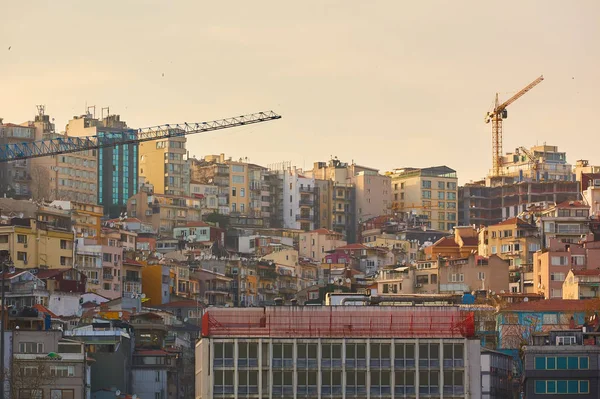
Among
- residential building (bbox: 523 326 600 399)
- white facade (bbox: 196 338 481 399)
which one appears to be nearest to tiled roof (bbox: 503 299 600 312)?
residential building (bbox: 523 326 600 399)

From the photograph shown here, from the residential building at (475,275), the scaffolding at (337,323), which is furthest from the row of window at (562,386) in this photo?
the residential building at (475,275)

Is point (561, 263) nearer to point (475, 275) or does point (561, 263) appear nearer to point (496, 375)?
point (475, 275)

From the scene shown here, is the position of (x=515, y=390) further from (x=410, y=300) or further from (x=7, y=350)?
(x=7, y=350)

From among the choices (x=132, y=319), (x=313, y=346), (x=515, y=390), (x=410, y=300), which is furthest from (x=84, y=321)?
(x=313, y=346)

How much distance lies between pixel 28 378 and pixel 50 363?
367cm

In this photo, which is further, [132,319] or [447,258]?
[447,258]

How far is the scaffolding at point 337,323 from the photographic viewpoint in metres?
96.1

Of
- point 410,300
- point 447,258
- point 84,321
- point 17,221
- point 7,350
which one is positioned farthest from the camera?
point 447,258

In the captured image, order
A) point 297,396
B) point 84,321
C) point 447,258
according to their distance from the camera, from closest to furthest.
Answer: point 297,396, point 84,321, point 447,258

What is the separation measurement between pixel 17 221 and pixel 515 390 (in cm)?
5717

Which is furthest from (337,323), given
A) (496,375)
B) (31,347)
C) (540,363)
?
(31,347)

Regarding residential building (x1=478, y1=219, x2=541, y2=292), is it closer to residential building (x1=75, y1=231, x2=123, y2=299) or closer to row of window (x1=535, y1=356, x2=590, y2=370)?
residential building (x1=75, y1=231, x2=123, y2=299)

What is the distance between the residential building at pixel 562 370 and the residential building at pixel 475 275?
65.7 meters

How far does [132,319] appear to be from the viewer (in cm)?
14112
